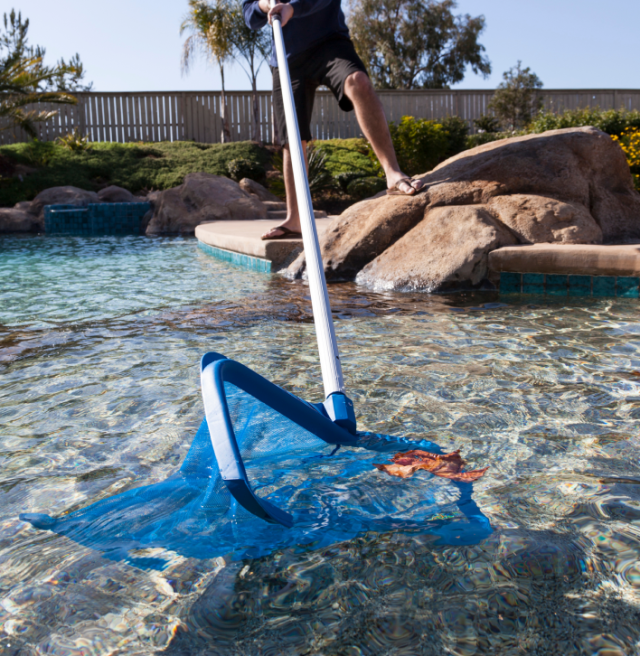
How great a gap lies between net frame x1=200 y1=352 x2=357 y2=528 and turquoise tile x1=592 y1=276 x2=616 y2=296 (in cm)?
279

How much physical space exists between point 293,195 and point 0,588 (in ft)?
13.4

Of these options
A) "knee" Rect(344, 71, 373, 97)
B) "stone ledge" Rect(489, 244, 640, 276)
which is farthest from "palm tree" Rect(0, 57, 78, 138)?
"stone ledge" Rect(489, 244, 640, 276)

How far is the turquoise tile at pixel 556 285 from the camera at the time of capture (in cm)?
376

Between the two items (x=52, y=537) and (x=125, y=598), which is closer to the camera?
(x=125, y=598)

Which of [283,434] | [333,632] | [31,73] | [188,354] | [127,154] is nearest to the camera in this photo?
[333,632]

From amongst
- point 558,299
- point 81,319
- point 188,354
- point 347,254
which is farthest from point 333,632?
point 347,254

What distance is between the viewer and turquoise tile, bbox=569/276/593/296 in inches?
145

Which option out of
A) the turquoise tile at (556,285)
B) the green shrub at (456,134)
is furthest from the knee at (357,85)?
the green shrub at (456,134)

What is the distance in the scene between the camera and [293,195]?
4816mm

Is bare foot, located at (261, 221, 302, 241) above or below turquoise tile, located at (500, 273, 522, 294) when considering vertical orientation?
above

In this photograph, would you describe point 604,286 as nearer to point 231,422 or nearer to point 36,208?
point 231,422

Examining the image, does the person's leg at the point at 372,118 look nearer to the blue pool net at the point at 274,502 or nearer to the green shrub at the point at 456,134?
the blue pool net at the point at 274,502

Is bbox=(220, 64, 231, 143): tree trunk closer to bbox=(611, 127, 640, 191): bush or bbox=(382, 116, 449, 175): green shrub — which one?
bbox=(382, 116, 449, 175): green shrub

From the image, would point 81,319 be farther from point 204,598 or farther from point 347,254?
point 204,598
